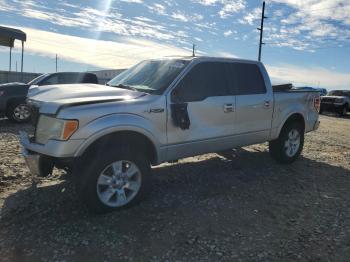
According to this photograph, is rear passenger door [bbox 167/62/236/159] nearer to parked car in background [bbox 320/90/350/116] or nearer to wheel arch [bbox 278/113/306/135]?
wheel arch [bbox 278/113/306/135]

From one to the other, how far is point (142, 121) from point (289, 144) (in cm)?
380

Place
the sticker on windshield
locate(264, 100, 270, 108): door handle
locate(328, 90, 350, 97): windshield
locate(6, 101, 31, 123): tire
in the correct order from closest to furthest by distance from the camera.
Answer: the sticker on windshield
locate(264, 100, 270, 108): door handle
locate(6, 101, 31, 123): tire
locate(328, 90, 350, 97): windshield

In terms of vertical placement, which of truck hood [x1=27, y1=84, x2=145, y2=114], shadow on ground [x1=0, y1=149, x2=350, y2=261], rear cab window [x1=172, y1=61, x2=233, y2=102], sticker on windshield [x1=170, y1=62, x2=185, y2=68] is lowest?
shadow on ground [x1=0, y1=149, x2=350, y2=261]

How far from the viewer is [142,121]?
4.81 meters

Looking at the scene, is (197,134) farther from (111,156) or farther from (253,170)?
(253,170)

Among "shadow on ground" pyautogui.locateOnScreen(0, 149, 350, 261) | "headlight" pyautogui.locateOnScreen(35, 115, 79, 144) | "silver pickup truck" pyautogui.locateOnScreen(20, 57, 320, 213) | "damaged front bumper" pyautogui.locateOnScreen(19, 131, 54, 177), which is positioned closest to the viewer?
"shadow on ground" pyautogui.locateOnScreen(0, 149, 350, 261)

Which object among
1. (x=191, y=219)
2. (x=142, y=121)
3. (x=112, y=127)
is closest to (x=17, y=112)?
(x=142, y=121)

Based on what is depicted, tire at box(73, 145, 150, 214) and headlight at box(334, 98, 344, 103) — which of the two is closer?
tire at box(73, 145, 150, 214)

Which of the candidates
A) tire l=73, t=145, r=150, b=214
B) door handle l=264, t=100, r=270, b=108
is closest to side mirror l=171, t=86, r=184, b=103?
tire l=73, t=145, r=150, b=214

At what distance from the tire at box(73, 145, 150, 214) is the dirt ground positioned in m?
0.16

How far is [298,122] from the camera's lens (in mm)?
7699

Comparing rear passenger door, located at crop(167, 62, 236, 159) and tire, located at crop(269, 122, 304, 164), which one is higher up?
rear passenger door, located at crop(167, 62, 236, 159)

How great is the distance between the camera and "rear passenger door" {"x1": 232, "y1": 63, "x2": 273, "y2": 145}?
20.6 feet

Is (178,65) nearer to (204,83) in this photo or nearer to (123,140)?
(204,83)
